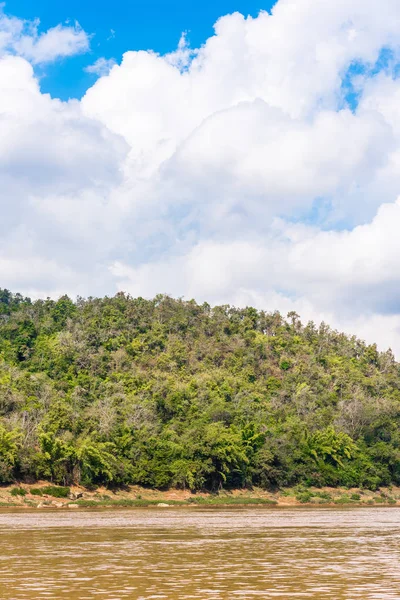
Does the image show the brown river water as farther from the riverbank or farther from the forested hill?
the forested hill

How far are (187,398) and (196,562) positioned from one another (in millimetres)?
80777

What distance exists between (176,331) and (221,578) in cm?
12957

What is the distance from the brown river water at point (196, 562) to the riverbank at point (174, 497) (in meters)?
28.9

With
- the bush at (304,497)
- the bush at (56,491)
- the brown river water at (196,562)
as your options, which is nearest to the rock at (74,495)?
the bush at (56,491)

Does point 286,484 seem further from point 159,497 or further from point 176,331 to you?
point 176,331

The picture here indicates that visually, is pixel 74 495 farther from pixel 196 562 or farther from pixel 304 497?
pixel 196 562

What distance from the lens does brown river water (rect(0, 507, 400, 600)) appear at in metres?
19.1

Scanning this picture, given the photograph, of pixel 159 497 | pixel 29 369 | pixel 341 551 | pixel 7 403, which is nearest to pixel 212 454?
pixel 159 497

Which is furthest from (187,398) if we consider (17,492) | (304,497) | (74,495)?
(17,492)

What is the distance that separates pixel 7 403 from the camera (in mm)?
88125

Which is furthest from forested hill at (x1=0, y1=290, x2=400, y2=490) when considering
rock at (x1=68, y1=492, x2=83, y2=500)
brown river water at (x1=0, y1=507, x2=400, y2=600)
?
brown river water at (x1=0, y1=507, x2=400, y2=600)

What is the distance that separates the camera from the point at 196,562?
84.5 ft

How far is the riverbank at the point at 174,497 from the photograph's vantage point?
71938 mm

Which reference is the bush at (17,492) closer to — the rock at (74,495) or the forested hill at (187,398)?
the forested hill at (187,398)
